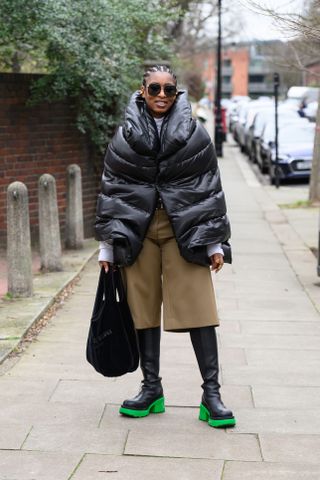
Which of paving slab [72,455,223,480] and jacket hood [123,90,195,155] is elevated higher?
jacket hood [123,90,195,155]

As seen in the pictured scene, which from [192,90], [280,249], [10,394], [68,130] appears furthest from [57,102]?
[192,90]

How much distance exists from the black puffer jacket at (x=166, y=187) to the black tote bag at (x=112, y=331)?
0.19 metres

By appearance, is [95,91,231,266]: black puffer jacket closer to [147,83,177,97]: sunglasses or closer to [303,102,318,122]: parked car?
[147,83,177,97]: sunglasses

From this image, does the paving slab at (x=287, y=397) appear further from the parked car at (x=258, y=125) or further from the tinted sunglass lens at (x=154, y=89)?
the parked car at (x=258, y=125)

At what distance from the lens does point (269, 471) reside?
3.99m

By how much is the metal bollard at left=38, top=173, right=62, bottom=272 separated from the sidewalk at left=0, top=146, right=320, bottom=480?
0.94m

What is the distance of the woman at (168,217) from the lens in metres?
4.46

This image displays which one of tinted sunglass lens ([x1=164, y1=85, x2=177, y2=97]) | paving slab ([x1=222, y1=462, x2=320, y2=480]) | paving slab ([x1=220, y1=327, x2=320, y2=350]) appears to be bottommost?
paving slab ([x1=220, y1=327, x2=320, y2=350])

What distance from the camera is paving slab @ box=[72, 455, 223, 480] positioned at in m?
3.93

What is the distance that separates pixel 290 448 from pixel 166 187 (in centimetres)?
142

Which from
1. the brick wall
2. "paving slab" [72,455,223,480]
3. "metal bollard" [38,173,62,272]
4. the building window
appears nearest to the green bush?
the brick wall

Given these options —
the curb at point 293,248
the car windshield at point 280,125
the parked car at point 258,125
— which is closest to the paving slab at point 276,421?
the curb at point 293,248

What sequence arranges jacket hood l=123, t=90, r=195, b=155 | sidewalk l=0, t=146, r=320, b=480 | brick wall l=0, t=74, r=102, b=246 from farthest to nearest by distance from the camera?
brick wall l=0, t=74, r=102, b=246 → jacket hood l=123, t=90, r=195, b=155 → sidewalk l=0, t=146, r=320, b=480

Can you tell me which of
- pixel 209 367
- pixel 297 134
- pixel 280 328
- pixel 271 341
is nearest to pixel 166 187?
pixel 209 367
